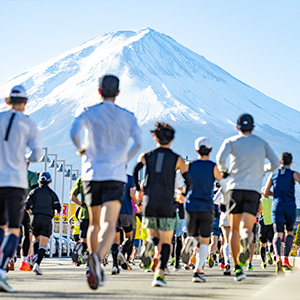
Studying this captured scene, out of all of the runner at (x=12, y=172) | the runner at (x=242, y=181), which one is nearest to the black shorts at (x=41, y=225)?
the runner at (x=242, y=181)

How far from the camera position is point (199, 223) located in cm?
926

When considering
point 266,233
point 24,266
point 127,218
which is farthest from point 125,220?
point 266,233

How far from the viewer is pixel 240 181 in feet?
27.9

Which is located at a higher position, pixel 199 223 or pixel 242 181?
pixel 242 181

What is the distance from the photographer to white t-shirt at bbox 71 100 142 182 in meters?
6.79

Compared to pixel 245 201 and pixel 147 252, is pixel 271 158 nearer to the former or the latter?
pixel 245 201

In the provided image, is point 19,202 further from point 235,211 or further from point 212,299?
point 235,211

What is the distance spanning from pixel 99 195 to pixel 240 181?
2.21 meters

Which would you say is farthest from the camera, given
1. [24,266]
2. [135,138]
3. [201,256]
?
[24,266]

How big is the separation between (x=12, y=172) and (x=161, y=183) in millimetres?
1661

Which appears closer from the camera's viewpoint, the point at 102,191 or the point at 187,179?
the point at 102,191

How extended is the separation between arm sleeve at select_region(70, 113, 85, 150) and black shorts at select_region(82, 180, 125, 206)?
36 cm

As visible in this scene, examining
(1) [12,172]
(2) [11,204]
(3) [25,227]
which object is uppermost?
(1) [12,172]

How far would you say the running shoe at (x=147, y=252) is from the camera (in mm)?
8086
